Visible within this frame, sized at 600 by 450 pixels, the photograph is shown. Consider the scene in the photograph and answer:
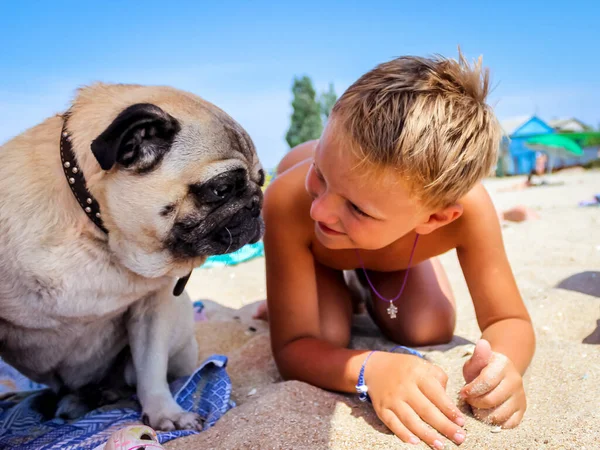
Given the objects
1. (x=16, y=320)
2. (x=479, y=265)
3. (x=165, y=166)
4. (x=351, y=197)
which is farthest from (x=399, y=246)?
(x=16, y=320)

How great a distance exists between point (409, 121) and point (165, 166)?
756 millimetres

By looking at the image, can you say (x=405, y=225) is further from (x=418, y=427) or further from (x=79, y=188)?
(x=79, y=188)

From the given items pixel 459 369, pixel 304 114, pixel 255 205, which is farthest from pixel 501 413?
pixel 304 114

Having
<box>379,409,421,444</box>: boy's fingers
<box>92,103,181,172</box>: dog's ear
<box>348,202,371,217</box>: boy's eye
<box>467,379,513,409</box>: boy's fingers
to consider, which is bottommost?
<box>379,409,421,444</box>: boy's fingers

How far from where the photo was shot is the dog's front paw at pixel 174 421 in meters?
1.77

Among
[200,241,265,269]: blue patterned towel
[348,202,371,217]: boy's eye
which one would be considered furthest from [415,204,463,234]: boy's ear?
[200,241,265,269]: blue patterned towel

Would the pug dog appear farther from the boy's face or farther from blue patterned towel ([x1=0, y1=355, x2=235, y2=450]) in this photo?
the boy's face

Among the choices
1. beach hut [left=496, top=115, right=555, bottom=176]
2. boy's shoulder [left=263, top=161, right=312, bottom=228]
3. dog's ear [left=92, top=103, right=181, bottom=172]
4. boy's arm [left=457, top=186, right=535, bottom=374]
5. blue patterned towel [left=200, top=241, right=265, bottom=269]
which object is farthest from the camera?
beach hut [left=496, top=115, right=555, bottom=176]

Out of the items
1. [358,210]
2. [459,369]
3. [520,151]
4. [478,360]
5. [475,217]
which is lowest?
[520,151]

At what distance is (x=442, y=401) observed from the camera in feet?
5.29

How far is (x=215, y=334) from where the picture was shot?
2965 millimetres

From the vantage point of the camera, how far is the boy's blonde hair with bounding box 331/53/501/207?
1691 mm

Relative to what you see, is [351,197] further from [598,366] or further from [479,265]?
[598,366]

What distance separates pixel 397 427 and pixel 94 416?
100 centimetres
